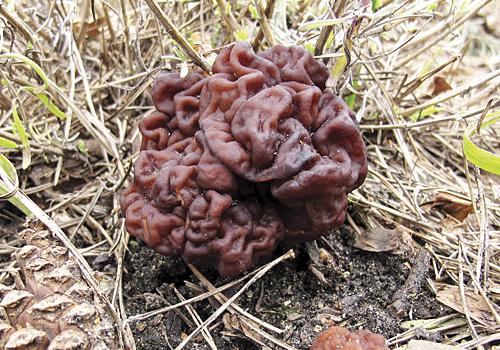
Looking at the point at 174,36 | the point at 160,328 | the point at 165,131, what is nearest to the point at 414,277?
the point at 160,328

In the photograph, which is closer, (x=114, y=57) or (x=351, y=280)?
(x=351, y=280)

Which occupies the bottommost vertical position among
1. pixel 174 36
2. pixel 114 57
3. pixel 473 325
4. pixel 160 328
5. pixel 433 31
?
pixel 473 325

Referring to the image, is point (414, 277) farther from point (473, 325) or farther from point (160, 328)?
point (160, 328)

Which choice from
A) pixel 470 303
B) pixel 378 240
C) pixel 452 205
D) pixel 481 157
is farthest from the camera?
pixel 452 205

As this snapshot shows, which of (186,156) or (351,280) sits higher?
(186,156)

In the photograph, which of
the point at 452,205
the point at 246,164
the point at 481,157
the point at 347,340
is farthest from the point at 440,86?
the point at 347,340

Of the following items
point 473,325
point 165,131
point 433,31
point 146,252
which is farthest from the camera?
point 433,31

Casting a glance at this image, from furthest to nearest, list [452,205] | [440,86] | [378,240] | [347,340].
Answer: [440,86]
[452,205]
[378,240]
[347,340]

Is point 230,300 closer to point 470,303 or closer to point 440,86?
point 470,303

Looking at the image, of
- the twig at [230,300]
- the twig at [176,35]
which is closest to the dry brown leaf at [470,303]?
the twig at [230,300]
